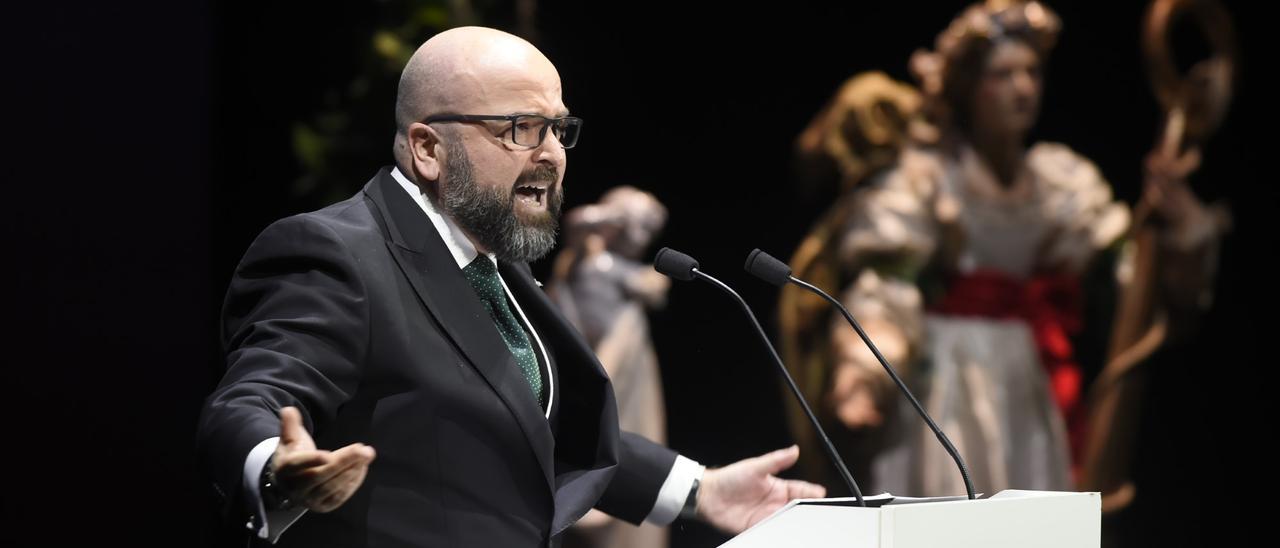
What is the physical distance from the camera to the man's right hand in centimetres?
122

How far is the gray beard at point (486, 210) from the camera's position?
171 cm

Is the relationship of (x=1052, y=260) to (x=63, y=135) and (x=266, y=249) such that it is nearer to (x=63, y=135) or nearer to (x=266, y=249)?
(x=63, y=135)

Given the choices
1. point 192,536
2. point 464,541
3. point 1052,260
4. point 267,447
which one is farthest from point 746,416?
point 267,447

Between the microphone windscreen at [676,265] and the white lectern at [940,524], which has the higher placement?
the microphone windscreen at [676,265]

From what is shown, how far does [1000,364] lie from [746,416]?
0.70 meters

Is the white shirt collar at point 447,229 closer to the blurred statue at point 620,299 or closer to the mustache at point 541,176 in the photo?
the mustache at point 541,176

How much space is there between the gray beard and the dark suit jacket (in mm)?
51

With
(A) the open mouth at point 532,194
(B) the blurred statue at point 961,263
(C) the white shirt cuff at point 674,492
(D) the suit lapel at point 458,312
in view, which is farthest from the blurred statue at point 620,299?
(D) the suit lapel at point 458,312

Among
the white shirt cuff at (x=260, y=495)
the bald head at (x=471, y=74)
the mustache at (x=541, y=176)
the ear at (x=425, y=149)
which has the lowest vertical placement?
the white shirt cuff at (x=260, y=495)

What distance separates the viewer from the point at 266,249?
154 centimetres

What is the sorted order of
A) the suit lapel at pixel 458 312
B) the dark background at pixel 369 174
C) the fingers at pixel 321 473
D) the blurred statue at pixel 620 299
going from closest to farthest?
the fingers at pixel 321 473 → the suit lapel at pixel 458 312 → the dark background at pixel 369 174 → the blurred statue at pixel 620 299

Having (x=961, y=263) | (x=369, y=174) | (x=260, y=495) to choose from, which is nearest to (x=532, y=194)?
(x=260, y=495)

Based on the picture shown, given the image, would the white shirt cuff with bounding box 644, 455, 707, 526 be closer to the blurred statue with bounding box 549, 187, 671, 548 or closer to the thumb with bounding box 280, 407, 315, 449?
the thumb with bounding box 280, 407, 315, 449

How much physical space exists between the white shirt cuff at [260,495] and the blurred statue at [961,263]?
2.49 m
